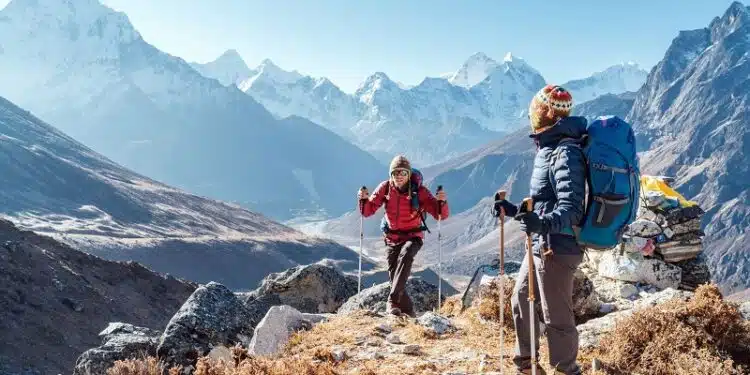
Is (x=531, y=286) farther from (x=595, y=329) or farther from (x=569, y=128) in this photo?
(x=595, y=329)

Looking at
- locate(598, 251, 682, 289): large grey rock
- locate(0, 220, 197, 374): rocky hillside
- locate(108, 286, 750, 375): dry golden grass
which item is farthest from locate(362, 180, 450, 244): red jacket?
locate(0, 220, 197, 374): rocky hillside

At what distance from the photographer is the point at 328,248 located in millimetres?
186375

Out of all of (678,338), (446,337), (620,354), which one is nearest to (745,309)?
(678,338)

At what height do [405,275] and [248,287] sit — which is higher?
[405,275]

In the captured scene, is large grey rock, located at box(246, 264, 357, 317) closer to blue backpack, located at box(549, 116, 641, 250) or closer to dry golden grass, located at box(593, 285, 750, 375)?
dry golden grass, located at box(593, 285, 750, 375)

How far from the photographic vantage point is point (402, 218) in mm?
10695

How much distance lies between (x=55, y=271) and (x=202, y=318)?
1413 inches

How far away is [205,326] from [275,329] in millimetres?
1155

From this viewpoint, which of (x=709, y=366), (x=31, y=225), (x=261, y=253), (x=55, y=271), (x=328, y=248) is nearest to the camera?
(x=709, y=366)

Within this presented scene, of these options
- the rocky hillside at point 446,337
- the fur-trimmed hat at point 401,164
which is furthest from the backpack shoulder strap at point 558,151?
the fur-trimmed hat at point 401,164

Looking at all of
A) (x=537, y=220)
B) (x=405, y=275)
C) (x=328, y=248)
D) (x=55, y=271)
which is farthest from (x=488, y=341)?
(x=328, y=248)

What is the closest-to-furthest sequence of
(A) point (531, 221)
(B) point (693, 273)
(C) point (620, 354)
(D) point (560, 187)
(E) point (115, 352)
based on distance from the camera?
(A) point (531, 221)
(D) point (560, 187)
(C) point (620, 354)
(E) point (115, 352)
(B) point (693, 273)

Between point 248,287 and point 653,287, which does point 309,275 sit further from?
point 248,287

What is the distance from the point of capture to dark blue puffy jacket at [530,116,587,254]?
5.52 m
